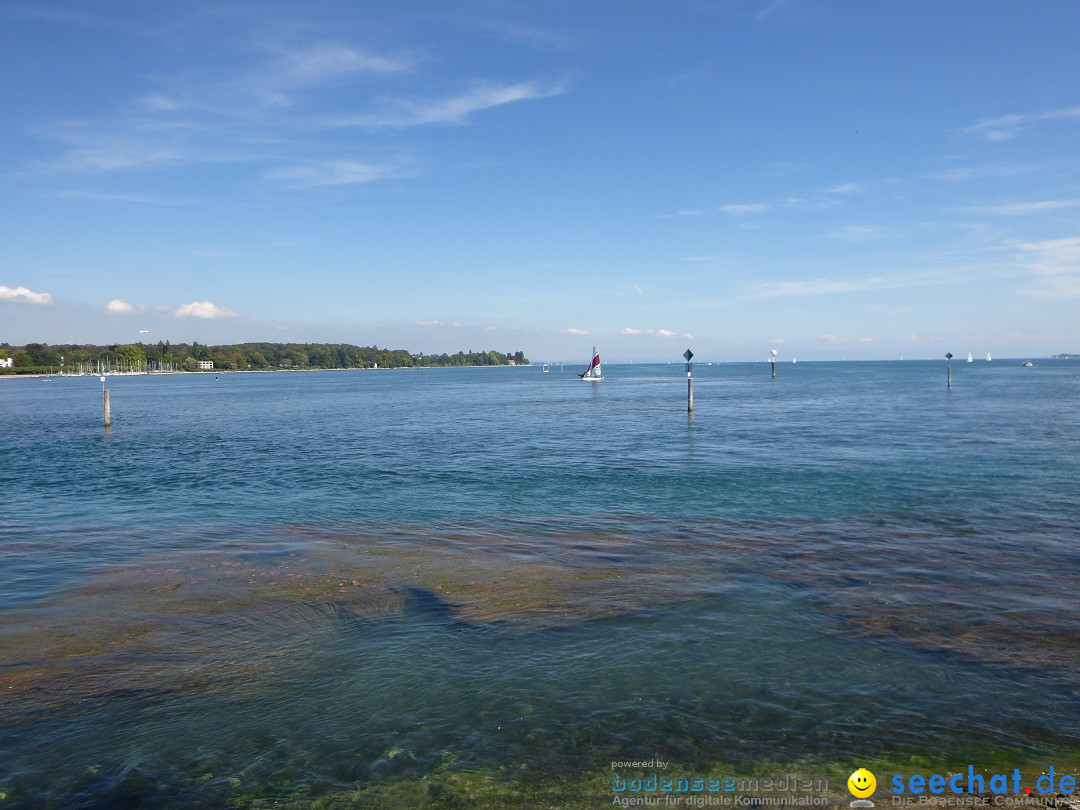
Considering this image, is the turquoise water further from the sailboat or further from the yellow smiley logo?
the sailboat

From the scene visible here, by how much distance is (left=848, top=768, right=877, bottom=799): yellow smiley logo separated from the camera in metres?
6.24

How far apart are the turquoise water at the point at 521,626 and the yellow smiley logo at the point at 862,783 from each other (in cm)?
31

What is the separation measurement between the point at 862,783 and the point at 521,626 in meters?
5.26

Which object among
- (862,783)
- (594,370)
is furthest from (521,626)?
(594,370)

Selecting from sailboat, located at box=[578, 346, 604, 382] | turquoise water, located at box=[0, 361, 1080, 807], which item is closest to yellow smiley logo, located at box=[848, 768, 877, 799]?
turquoise water, located at box=[0, 361, 1080, 807]

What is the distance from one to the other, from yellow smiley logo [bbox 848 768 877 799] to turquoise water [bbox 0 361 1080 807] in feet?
1.03

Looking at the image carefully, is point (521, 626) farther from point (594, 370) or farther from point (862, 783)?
point (594, 370)

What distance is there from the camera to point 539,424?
164 ft

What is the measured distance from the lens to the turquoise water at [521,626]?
7125 mm

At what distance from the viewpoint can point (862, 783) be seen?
639 centimetres

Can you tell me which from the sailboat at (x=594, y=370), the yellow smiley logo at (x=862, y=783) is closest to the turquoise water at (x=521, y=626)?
the yellow smiley logo at (x=862, y=783)

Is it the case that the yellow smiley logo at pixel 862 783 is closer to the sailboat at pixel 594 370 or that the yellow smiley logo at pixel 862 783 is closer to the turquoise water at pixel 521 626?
the turquoise water at pixel 521 626

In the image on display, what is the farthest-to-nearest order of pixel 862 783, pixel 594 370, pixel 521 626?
pixel 594 370 → pixel 521 626 → pixel 862 783

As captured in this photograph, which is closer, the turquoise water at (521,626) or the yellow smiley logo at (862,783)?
the yellow smiley logo at (862,783)
